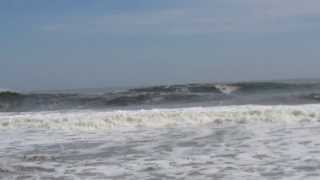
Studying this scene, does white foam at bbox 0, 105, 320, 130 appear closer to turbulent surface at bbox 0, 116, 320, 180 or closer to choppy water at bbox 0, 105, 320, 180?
choppy water at bbox 0, 105, 320, 180

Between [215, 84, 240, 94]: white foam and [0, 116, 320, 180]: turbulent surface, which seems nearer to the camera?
[0, 116, 320, 180]: turbulent surface

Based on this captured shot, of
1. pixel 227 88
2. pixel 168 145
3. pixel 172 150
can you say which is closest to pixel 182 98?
pixel 227 88

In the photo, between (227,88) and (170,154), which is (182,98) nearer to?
(227,88)

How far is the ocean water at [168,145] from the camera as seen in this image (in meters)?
8.15

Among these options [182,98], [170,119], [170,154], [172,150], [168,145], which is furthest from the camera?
[182,98]

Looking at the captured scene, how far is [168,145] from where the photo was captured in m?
10.6

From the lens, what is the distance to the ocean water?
8.15 metres

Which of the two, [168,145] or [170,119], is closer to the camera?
[168,145]

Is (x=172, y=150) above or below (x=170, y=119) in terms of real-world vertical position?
below

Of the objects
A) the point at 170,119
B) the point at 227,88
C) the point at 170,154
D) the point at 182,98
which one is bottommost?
the point at 170,154

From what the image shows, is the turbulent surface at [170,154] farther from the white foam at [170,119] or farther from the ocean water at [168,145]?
the white foam at [170,119]

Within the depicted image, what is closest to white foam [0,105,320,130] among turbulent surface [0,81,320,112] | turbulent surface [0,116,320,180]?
turbulent surface [0,116,320,180]

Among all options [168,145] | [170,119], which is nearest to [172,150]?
[168,145]

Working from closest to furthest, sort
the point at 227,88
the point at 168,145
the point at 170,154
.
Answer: the point at 170,154
the point at 168,145
the point at 227,88
